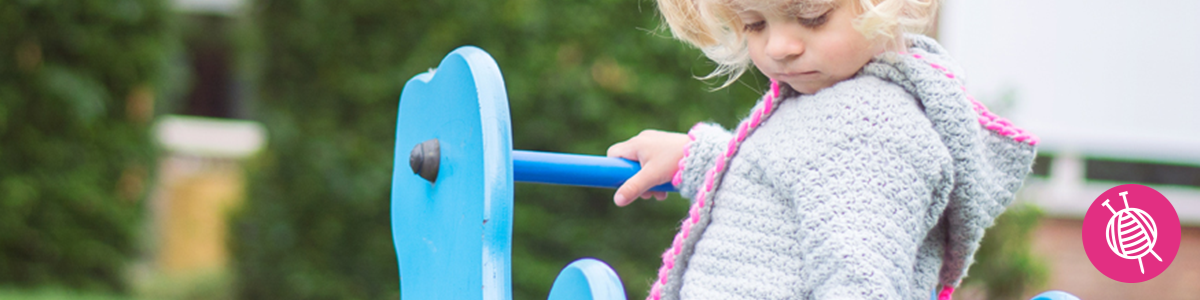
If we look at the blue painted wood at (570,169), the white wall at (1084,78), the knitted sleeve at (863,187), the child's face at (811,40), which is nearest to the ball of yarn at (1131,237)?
the knitted sleeve at (863,187)

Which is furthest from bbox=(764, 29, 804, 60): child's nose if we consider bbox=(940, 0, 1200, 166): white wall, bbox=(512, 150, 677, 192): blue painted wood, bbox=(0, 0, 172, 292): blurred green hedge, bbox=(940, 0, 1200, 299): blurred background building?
bbox=(0, 0, 172, 292): blurred green hedge

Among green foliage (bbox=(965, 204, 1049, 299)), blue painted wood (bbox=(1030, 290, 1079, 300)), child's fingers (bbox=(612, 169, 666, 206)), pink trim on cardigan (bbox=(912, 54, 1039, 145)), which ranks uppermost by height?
child's fingers (bbox=(612, 169, 666, 206))

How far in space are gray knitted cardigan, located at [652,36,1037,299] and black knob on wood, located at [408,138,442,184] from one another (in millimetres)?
383

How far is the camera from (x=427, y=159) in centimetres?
136

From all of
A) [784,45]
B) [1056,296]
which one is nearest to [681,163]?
[784,45]

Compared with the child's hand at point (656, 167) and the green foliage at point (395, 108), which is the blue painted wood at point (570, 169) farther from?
the green foliage at point (395, 108)

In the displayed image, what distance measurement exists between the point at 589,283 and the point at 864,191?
336mm

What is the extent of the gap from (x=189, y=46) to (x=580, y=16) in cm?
395

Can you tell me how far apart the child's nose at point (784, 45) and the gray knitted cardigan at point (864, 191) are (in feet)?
0.24

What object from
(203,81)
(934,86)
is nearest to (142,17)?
(203,81)

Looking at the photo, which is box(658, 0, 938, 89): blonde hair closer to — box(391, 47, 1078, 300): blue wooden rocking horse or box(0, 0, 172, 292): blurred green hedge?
box(391, 47, 1078, 300): blue wooden rocking horse

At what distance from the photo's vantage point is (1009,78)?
3574 millimetres

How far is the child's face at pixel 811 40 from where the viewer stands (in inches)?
41.8

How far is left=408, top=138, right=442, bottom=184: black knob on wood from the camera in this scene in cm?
136
